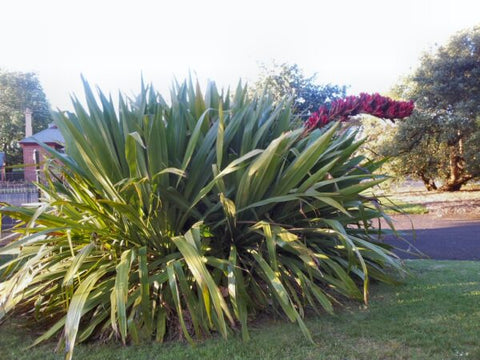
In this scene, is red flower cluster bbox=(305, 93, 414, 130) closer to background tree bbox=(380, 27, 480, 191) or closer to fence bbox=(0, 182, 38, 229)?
background tree bbox=(380, 27, 480, 191)

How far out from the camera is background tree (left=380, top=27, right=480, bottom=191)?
44.6 feet

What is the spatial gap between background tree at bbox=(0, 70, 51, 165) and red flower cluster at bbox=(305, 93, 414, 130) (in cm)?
4988

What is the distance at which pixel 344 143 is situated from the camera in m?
4.18

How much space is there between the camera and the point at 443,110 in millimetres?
14406

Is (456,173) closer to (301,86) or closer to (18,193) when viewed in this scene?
(301,86)

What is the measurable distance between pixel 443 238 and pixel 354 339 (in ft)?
22.5

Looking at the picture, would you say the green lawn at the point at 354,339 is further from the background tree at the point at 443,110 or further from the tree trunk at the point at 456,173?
the tree trunk at the point at 456,173

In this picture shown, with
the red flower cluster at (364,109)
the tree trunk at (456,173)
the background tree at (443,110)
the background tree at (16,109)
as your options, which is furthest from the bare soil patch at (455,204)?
the background tree at (16,109)

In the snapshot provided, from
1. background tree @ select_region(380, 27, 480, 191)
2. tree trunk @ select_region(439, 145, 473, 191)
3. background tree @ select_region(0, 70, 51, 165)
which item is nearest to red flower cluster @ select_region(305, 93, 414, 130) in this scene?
background tree @ select_region(380, 27, 480, 191)

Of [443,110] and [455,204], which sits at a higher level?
[443,110]

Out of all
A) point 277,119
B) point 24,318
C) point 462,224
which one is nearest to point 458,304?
point 277,119

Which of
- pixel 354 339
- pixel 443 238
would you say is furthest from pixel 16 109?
pixel 354 339

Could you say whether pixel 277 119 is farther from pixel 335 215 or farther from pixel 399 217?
pixel 399 217

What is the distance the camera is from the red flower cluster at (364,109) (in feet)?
12.0
